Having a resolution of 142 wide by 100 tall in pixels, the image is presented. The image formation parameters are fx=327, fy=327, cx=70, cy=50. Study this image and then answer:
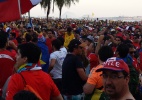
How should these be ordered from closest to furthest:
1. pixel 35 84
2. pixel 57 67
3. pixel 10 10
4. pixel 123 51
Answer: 1. pixel 35 84
2. pixel 10 10
3. pixel 123 51
4. pixel 57 67

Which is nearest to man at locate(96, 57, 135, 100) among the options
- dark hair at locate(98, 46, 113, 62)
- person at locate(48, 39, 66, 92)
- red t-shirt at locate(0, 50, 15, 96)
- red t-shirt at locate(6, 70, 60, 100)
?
red t-shirt at locate(6, 70, 60, 100)

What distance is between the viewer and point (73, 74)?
548cm

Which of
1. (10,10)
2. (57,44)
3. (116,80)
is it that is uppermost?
(10,10)

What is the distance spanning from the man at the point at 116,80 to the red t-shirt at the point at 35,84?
1122 millimetres

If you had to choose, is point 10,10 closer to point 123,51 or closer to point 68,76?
point 68,76

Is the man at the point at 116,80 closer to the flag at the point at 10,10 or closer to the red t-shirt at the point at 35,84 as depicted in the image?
the red t-shirt at the point at 35,84

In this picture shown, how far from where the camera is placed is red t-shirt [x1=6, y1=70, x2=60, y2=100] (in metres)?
3.66

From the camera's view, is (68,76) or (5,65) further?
(68,76)

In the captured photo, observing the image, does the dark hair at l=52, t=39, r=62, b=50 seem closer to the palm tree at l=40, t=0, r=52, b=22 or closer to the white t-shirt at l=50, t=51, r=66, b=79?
the white t-shirt at l=50, t=51, r=66, b=79

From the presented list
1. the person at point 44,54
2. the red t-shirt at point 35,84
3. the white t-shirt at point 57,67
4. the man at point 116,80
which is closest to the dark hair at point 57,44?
the white t-shirt at point 57,67

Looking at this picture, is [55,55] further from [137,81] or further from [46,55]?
[137,81]

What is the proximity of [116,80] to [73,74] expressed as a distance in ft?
8.60

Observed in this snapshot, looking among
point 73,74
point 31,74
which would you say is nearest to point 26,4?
point 73,74

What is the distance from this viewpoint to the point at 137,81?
5059 mm
